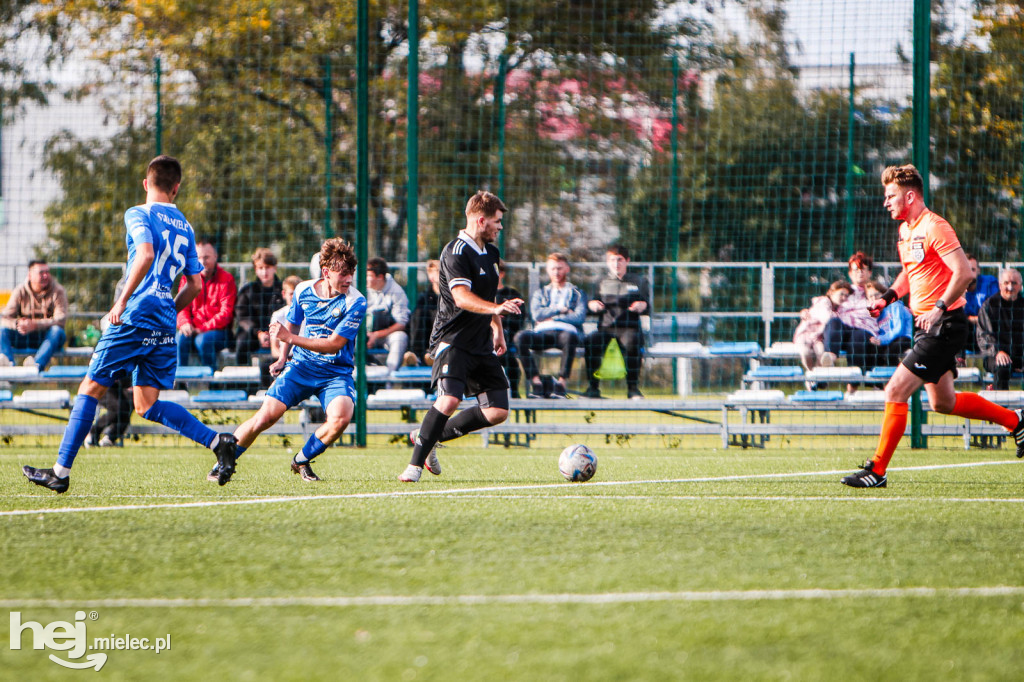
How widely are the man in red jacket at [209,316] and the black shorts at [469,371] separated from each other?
4.77 m

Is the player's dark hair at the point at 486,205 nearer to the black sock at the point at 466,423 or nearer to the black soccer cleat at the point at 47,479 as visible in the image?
the black sock at the point at 466,423

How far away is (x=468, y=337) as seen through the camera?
698 cm

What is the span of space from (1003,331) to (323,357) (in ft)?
22.8

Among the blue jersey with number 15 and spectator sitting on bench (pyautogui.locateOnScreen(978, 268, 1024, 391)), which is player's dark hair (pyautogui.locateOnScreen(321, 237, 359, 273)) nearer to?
the blue jersey with number 15

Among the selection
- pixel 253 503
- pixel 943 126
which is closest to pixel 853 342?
pixel 943 126

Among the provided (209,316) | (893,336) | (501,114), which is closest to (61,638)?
(209,316)

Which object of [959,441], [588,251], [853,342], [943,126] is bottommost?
[959,441]

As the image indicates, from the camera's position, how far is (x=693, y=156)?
14.1 meters

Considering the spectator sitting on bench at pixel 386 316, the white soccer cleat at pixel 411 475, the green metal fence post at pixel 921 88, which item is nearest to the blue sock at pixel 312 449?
the white soccer cleat at pixel 411 475

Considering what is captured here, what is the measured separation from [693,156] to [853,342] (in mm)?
4022

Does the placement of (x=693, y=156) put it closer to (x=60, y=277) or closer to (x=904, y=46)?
(x=904, y=46)

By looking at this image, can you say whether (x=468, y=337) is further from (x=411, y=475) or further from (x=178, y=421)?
(x=178, y=421)

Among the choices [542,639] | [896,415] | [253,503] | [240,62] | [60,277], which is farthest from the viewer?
[240,62]

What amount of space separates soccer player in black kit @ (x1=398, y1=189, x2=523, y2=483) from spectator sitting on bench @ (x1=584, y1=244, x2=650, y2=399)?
4205 millimetres
